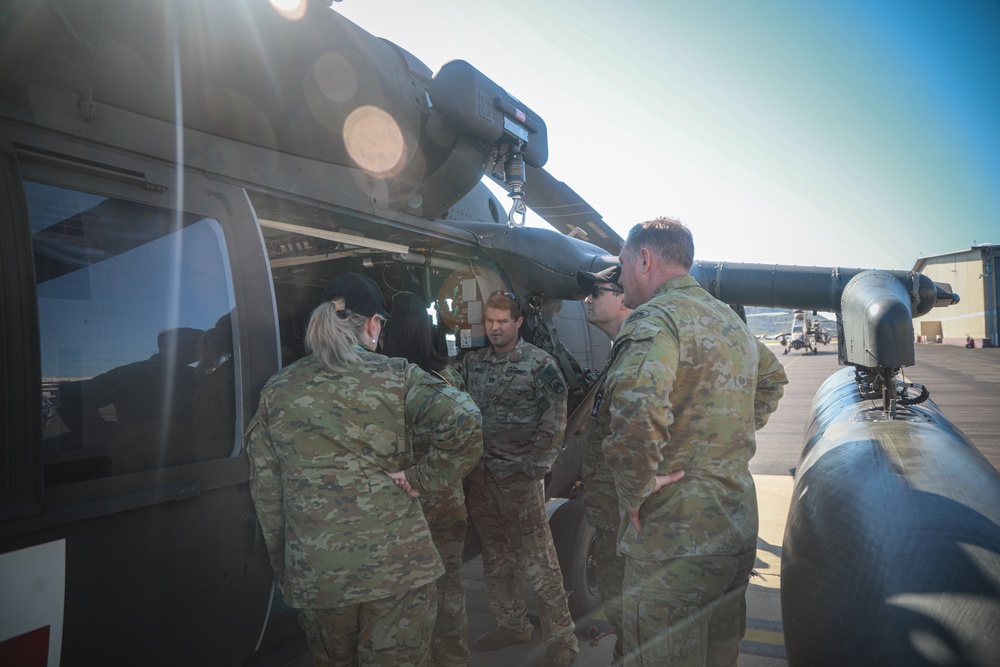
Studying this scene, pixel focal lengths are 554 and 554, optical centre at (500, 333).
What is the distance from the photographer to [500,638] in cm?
335

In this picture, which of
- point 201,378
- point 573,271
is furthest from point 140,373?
point 573,271

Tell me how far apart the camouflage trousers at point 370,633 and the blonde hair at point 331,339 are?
2.77ft

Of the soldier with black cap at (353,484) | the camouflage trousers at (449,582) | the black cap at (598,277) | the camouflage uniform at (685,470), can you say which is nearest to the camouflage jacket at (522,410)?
the camouflage trousers at (449,582)

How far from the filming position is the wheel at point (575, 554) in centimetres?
369

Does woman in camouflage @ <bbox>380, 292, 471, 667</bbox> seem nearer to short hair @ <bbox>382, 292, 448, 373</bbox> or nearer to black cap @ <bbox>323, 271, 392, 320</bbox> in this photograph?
short hair @ <bbox>382, 292, 448, 373</bbox>

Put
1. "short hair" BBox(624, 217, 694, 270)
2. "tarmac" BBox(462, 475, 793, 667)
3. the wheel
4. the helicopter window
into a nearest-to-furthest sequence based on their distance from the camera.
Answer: the helicopter window, "short hair" BBox(624, 217, 694, 270), "tarmac" BBox(462, 475, 793, 667), the wheel

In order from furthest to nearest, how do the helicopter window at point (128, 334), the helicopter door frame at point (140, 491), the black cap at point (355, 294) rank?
the black cap at point (355, 294), the helicopter window at point (128, 334), the helicopter door frame at point (140, 491)

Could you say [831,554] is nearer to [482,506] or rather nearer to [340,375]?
[482,506]

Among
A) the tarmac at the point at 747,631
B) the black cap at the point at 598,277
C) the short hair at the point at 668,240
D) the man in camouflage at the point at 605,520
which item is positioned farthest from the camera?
the black cap at the point at 598,277

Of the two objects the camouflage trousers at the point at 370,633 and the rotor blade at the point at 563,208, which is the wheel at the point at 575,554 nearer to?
the camouflage trousers at the point at 370,633

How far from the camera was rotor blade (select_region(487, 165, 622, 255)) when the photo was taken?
564 centimetres

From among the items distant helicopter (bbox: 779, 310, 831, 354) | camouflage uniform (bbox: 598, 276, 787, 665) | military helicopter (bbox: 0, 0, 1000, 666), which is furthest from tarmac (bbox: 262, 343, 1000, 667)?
distant helicopter (bbox: 779, 310, 831, 354)

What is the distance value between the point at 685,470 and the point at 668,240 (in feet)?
2.97

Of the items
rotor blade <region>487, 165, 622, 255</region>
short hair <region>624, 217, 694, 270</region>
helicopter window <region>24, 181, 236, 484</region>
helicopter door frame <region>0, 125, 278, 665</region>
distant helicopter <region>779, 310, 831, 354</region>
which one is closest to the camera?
helicopter door frame <region>0, 125, 278, 665</region>
